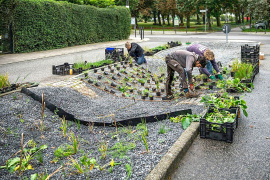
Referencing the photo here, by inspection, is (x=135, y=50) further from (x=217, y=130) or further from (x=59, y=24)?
(x=59, y=24)

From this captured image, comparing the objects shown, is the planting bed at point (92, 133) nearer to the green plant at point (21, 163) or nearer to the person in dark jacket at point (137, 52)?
the green plant at point (21, 163)

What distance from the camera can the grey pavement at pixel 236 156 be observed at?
3648mm

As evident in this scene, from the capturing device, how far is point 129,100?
25.1 feet

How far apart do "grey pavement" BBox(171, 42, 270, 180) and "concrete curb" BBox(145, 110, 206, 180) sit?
0.25 feet

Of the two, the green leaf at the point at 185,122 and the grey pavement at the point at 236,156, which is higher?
the green leaf at the point at 185,122

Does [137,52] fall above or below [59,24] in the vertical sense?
below

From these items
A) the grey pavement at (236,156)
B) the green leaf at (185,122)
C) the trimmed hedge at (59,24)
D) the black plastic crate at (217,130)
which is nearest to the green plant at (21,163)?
the grey pavement at (236,156)

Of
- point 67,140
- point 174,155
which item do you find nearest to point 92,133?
point 67,140

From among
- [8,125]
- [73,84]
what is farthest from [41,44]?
[8,125]

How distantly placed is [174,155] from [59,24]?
16.8 meters

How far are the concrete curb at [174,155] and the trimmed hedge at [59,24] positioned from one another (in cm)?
1371

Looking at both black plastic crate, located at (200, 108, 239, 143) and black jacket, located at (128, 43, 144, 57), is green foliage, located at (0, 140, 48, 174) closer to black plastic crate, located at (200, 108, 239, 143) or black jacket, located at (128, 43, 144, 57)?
black plastic crate, located at (200, 108, 239, 143)

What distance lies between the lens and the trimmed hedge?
16344 mm

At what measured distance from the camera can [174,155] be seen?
3850 mm
